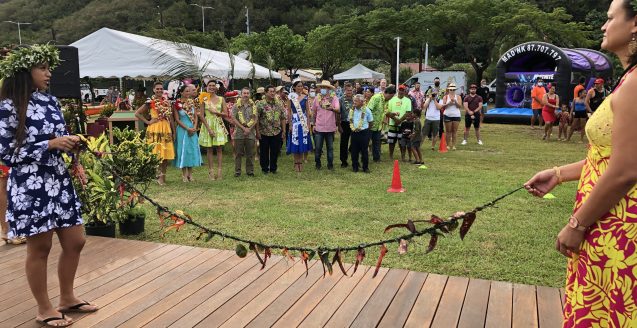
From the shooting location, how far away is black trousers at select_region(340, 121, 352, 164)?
1006 cm

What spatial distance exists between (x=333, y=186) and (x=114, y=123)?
6.57 meters

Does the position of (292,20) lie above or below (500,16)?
above

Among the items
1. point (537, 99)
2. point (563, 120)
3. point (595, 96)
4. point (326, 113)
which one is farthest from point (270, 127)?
point (537, 99)

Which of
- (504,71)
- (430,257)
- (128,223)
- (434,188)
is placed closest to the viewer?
(430,257)

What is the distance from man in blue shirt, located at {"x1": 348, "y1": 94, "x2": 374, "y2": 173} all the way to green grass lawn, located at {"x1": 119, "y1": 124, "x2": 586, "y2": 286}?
0.31 metres

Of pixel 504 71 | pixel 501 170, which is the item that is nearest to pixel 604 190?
pixel 501 170

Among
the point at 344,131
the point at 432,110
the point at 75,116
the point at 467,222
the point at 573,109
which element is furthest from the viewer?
the point at 573,109

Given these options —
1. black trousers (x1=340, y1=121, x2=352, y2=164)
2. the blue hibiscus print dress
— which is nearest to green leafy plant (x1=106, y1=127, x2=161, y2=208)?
the blue hibiscus print dress

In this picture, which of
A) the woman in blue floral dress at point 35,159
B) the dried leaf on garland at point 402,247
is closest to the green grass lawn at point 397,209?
the dried leaf on garland at point 402,247

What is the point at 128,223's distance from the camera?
Result: 5.34 meters

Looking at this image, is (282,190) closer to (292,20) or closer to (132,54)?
(132,54)

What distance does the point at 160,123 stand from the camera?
323 inches

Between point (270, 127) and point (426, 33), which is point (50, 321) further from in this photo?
point (426, 33)

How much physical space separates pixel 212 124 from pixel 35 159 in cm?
613
